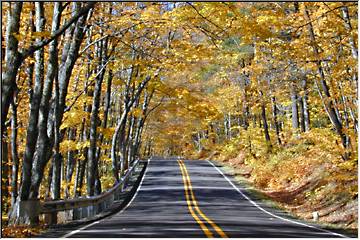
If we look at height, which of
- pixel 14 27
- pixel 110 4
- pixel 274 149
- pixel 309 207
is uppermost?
pixel 110 4

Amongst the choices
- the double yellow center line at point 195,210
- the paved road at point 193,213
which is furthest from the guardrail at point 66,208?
A: the double yellow center line at point 195,210

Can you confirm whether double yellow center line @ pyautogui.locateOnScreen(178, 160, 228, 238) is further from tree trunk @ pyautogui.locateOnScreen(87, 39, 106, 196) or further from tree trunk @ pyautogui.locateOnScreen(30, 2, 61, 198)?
tree trunk @ pyautogui.locateOnScreen(30, 2, 61, 198)

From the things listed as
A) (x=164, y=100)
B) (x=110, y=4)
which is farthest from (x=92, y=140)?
(x=164, y=100)

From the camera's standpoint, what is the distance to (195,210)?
21.4 metres

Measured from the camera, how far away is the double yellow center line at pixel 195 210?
12.9 m

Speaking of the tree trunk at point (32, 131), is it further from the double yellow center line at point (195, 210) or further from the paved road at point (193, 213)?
the double yellow center line at point (195, 210)

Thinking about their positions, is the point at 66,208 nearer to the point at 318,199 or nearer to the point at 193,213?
the point at 193,213

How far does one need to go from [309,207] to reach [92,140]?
9.79 meters

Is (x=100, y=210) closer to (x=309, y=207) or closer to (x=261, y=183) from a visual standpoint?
(x=309, y=207)

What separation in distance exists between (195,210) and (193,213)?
5.01 ft

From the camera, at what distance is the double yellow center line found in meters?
12.9

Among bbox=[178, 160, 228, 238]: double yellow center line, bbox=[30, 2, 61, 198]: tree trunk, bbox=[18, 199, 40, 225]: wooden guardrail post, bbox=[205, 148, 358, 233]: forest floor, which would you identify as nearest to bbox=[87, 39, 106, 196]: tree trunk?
bbox=[178, 160, 228, 238]: double yellow center line

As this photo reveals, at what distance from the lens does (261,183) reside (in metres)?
33.7

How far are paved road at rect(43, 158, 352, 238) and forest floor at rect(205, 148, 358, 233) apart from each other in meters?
1.11
